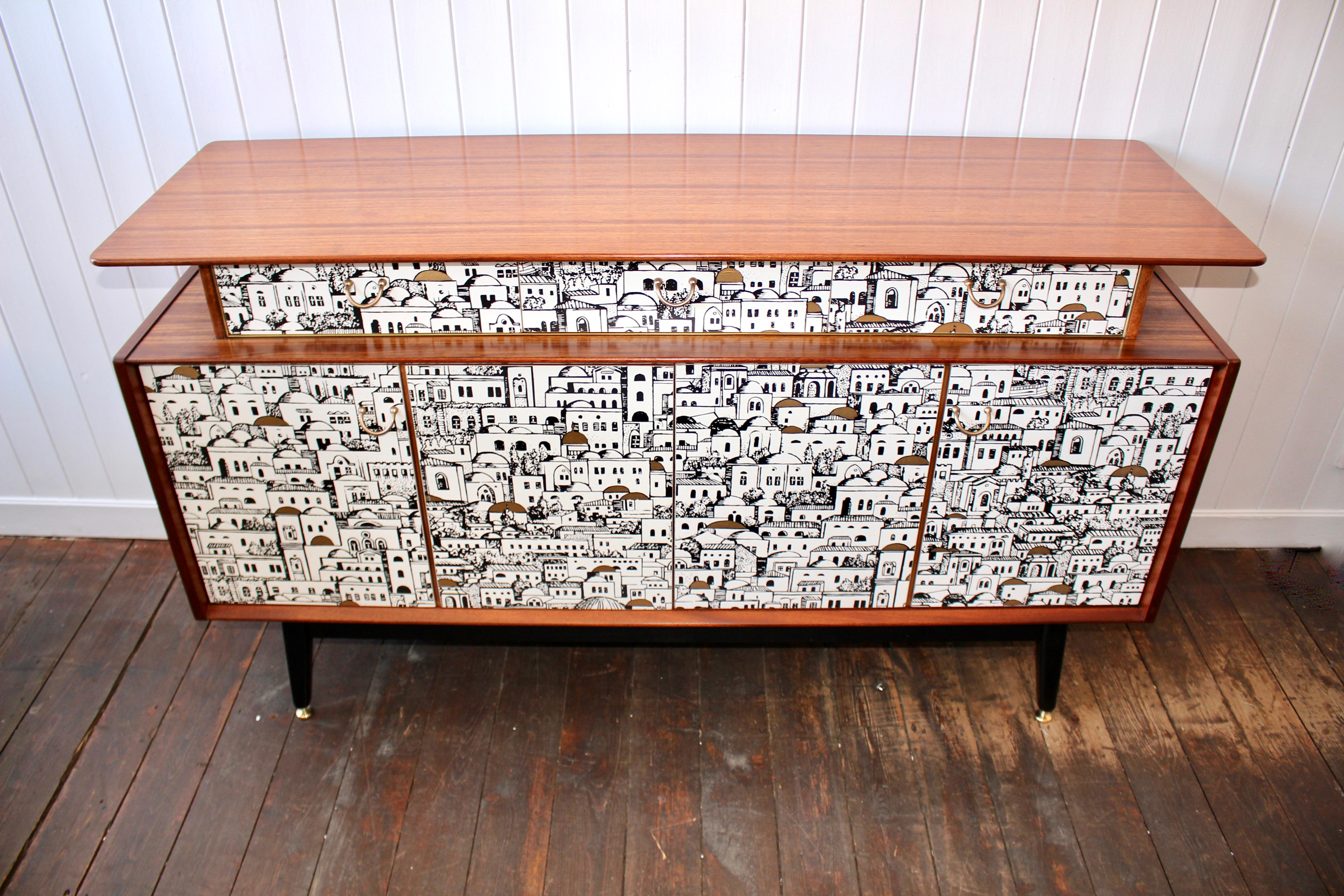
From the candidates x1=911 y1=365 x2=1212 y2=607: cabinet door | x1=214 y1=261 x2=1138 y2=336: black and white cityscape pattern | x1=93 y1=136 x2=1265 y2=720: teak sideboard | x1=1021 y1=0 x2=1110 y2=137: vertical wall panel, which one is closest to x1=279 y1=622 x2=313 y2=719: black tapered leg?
x1=93 y1=136 x2=1265 y2=720: teak sideboard

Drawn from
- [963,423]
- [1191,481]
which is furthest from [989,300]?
[1191,481]

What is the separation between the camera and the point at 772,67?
163 centimetres

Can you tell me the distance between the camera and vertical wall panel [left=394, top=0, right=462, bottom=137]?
1.59 meters

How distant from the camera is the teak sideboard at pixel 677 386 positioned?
1314 millimetres

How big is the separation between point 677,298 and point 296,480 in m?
0.64

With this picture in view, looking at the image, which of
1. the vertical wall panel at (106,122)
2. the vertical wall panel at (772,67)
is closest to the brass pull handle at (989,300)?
the vertical wall panel at (772,67)

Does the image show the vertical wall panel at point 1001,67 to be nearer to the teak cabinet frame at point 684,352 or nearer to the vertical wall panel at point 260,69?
the teak cabinet frame at point 684,352

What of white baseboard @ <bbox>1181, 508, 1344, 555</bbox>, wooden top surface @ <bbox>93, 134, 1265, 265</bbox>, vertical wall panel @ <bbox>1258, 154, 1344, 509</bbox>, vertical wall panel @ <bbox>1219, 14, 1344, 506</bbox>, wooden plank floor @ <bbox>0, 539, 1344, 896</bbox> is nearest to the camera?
wooden top surface @ <bbox>93, 134, 1265, 265</bbox>

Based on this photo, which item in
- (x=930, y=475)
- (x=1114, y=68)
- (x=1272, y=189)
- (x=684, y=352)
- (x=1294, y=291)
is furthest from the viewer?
(x=1294, y=291)

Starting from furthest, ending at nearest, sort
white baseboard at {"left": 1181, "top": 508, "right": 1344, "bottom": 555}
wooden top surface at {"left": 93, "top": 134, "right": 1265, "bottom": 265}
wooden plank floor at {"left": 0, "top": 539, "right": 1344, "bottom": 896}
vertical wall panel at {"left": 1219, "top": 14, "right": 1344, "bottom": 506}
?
white baseboard at {"left": 1181, "top": 508, "right": 1344, "bottom": 555}
vertical wall panel at {"left": 1219, "top": 14, "right": 1344, "bottom": 506}
wooden plank floor at {"left": 0, "top": 539, "right": 1344, "bottom": 896}
wooden top surface at {"left": 93, "top": 134, "right": 1265, "bottom": 265}

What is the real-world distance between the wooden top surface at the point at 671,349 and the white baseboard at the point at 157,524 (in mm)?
915

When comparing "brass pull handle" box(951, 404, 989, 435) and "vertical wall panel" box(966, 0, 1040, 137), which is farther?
"vertical wall panel" box(966, 0, 1040, 137)

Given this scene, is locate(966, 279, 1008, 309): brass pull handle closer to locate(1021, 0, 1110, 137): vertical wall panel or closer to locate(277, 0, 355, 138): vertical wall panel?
locate(1021, 0, 1110, 137): vertical wall panel

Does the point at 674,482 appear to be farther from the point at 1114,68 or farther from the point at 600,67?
the point at 1114,68
